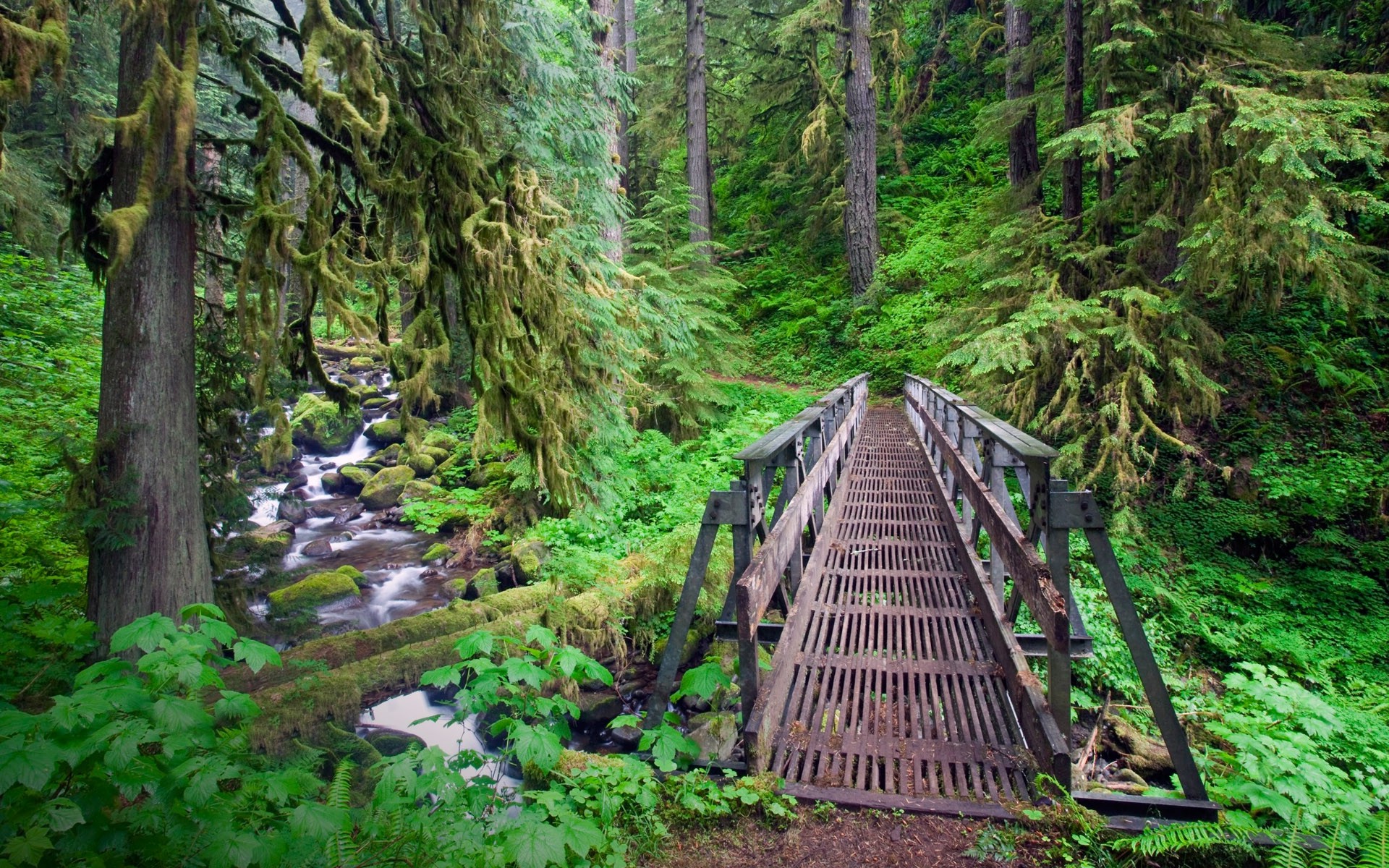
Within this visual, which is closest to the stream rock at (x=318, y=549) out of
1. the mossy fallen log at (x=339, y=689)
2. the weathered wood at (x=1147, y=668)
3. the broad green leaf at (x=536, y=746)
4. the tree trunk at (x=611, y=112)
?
the mossy fallen log at (x=339, y=689)

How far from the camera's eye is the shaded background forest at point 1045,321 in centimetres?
517

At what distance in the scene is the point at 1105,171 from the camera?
33.3 feet

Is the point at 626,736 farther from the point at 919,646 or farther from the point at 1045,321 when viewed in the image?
the point at 1045,321

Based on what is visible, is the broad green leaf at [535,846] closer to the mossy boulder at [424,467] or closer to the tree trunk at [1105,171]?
the tree trunk at [1105,171]

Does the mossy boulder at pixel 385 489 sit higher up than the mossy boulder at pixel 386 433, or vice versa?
the mossy boulder at pixel 386 433

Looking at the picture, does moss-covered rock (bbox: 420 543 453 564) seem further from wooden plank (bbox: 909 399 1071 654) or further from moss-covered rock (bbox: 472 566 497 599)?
wooden plank (bbox: 909 399 1071 654)

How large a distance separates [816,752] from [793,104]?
23.3 metres

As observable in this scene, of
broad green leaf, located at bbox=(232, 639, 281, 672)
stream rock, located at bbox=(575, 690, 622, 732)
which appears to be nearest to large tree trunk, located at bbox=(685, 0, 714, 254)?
stream rock, located at bbox=(575, 690, 622, 732)

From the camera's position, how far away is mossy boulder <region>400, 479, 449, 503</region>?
42.0 feet

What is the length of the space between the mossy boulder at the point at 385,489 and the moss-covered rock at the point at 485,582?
4.80m

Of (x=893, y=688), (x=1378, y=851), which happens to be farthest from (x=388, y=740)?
(x=1378, y=851)

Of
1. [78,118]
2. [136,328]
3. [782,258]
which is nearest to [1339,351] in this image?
[136,328]

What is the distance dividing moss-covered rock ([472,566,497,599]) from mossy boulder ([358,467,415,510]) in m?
4.80

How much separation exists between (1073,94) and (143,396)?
13.1 m
